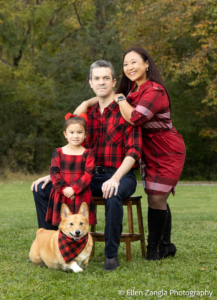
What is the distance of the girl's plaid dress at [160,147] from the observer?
3.86m

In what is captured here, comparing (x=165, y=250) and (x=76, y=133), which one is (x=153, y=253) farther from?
(x=76, y=133)

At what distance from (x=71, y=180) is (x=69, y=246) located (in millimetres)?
580

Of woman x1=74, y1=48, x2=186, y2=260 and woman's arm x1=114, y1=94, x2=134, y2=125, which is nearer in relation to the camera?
woman's arm x1=114, y1=94, x2=134, y2=125

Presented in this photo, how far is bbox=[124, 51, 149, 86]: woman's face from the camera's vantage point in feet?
12.8

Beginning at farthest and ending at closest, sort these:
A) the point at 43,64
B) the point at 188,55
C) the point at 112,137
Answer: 1. the point at 43,64
2. the point at 188,55
3. the point at 112,137

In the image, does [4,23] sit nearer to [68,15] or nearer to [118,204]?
[68,15]

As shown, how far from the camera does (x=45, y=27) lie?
24.5m

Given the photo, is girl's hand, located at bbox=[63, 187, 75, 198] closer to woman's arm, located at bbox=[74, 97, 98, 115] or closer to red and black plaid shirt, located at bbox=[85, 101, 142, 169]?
red and black plaid shirt, located at bbox=[85, 101, 142, 169]

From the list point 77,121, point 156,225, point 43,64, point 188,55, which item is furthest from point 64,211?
point 43,64

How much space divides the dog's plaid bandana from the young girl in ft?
0.80

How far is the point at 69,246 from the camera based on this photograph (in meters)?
3.47

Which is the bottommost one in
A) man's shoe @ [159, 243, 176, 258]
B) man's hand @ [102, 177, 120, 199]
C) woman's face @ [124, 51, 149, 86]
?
man's shoe @ [159, 243, 176, 258]

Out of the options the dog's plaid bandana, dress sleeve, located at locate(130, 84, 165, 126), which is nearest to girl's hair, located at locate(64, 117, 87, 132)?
dress sleeve, located at locate(130, 84, 165, 126)

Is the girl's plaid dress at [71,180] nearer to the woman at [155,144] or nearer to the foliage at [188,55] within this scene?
the woman at [155,144]
